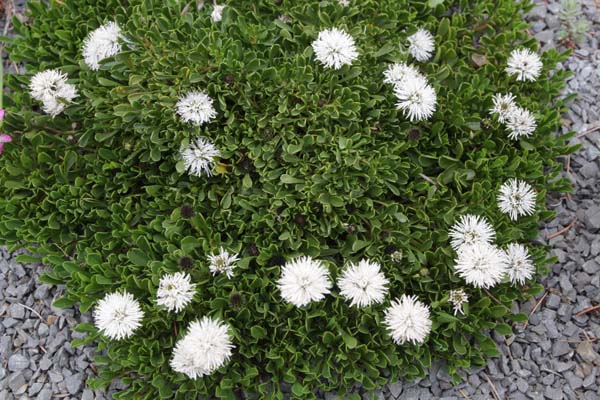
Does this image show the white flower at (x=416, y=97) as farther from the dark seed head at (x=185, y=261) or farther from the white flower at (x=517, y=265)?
the dark seed head at (x=185, y=261)

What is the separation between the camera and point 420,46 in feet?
10.6

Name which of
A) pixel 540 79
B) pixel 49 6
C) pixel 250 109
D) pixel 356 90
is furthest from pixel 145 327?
pixel 540 79

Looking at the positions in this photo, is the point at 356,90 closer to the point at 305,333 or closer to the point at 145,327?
the point at 305,333

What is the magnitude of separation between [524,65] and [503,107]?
325 mm

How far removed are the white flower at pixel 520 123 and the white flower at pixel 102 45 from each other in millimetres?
2048

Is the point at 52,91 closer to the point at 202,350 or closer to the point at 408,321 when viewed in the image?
the point at 202,350

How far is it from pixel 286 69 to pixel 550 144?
1.45 metres

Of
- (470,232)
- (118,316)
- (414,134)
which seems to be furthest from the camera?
(414,134)

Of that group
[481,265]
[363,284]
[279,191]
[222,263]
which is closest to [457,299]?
[481,265]

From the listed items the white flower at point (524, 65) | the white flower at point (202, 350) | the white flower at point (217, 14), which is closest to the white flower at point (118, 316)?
the white flower at point (202, 350)

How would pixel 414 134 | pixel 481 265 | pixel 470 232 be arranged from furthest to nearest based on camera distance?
1. pixel 414 134
2. pixel 470 232
3. pixel 481 265

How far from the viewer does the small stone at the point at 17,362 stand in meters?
2.90

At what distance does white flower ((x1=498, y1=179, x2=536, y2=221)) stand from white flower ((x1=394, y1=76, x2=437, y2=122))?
1.73 feet

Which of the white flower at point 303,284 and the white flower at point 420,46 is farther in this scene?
the white flower at point 420,46
